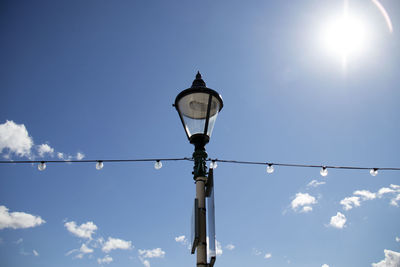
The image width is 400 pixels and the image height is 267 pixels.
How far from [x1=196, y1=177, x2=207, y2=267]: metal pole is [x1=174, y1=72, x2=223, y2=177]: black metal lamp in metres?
0.16

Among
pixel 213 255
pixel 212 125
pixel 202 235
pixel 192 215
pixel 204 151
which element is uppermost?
pixel 212 125

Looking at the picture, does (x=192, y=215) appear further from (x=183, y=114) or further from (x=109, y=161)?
(x=109, y=161)

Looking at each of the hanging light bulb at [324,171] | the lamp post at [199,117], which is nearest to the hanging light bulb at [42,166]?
the lamp post at [199,117]

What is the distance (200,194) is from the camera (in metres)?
3.93

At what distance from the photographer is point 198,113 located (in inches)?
164

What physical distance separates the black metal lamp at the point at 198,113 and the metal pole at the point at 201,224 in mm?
157

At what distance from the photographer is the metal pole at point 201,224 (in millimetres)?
3473

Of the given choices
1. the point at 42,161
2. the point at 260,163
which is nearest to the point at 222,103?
the point at 260,163

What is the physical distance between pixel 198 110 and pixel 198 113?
1.6 inches

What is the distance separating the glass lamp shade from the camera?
162 inches

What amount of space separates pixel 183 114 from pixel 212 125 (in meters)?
0.41

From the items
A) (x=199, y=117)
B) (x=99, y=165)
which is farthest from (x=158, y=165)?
(x=199, y=117)

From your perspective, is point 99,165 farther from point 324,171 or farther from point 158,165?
point 324,171

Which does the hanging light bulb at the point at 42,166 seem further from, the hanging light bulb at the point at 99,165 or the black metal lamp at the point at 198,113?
the black metal lamp at the point at 198,113
